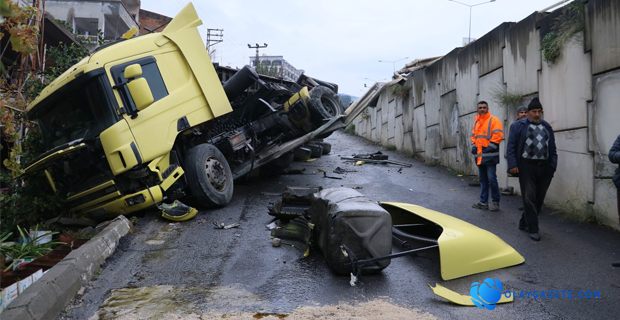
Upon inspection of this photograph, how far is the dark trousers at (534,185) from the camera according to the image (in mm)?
5035

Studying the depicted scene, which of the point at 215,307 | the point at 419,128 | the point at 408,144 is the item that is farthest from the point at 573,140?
the point at 408,144

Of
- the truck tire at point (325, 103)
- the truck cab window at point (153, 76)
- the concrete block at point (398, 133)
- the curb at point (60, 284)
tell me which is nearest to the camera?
the curb at point (60, 284)

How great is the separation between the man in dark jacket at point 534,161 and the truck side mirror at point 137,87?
4678mm

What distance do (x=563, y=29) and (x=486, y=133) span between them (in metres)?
1.77

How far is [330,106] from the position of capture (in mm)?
9180

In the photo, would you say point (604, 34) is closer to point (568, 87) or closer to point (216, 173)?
point (568, 87)

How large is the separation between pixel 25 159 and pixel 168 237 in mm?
3104

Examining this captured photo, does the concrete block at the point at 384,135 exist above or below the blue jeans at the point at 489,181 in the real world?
below

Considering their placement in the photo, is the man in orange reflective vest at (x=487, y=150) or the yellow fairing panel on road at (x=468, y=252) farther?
the man in orange reflective vest at (x=487, y=150)

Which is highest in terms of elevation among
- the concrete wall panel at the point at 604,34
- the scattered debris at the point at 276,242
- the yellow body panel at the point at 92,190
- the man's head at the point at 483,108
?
the concrete wall panel at the point at 604,34

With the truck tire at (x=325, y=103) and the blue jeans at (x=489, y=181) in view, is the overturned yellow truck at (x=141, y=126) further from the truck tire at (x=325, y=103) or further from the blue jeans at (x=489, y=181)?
the blue jeans at (x=489, y=181)

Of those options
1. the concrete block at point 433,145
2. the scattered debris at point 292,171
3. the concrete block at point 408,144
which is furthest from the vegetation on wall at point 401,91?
the scattered debris at point 292,171

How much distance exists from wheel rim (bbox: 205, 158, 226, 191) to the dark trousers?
173 inches

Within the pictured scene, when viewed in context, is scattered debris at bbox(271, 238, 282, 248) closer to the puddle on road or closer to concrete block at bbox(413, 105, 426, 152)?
the puddle on road
